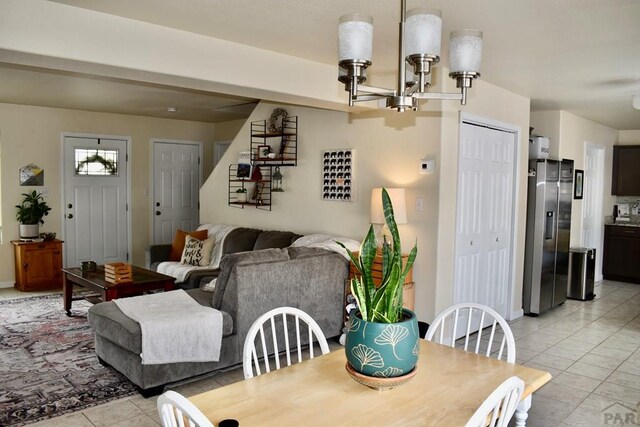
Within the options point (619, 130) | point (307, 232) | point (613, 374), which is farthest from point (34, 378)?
point (619, 130)

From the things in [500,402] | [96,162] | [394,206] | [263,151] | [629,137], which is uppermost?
[629,137]

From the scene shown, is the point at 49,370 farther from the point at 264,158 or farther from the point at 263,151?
the point at 263,151

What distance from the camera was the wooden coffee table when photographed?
4.49 meters

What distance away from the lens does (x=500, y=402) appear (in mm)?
1507

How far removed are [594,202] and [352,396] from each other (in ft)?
23.5

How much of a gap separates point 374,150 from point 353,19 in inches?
122

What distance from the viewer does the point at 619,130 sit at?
807 cm

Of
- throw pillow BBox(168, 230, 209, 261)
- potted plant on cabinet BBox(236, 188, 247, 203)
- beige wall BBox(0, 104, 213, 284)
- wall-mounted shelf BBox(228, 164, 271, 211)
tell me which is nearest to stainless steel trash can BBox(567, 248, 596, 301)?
wall-mounted shelf BBox(228, 164, 271, 211)

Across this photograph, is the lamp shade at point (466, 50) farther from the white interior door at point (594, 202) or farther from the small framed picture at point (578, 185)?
the white interior door at point (594, 202)

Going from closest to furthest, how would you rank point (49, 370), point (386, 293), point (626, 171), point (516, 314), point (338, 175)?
point (386, 293)
point (49, 370)
point (338, 175)
point (516, 314)
point (626, 171)

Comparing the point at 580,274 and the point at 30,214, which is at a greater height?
the point at 30,214

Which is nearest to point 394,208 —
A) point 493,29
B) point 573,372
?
point 493,29

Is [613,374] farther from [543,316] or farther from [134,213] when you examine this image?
[134,213]

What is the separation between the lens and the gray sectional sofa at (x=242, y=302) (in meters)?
3.33
